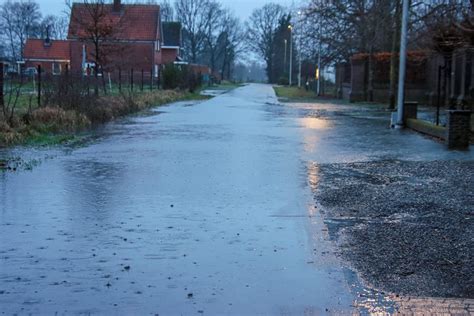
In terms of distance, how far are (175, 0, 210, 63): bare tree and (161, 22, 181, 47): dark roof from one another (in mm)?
25031

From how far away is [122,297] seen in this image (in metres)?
5.07

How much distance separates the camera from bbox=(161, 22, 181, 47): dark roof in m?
89.6

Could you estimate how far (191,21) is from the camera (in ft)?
388

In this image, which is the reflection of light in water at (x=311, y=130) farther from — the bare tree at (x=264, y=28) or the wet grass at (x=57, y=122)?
the bare tree at (x=264, y=28)

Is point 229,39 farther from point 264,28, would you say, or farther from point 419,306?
point 419,306

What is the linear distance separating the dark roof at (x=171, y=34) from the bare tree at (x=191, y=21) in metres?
25.0

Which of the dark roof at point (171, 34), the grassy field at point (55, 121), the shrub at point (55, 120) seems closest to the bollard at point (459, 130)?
the grassy field at point (55, 121)

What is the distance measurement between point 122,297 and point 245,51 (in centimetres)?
12621

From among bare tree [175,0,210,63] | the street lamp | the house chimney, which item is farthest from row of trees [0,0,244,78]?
the street lamp

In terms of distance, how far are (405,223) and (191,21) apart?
114m

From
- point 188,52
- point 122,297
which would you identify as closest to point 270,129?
point 122,297

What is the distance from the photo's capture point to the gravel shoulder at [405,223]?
18.6ft

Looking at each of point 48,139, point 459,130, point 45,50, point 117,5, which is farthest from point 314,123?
point 45,50

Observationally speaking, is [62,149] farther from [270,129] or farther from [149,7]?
[149,7]
